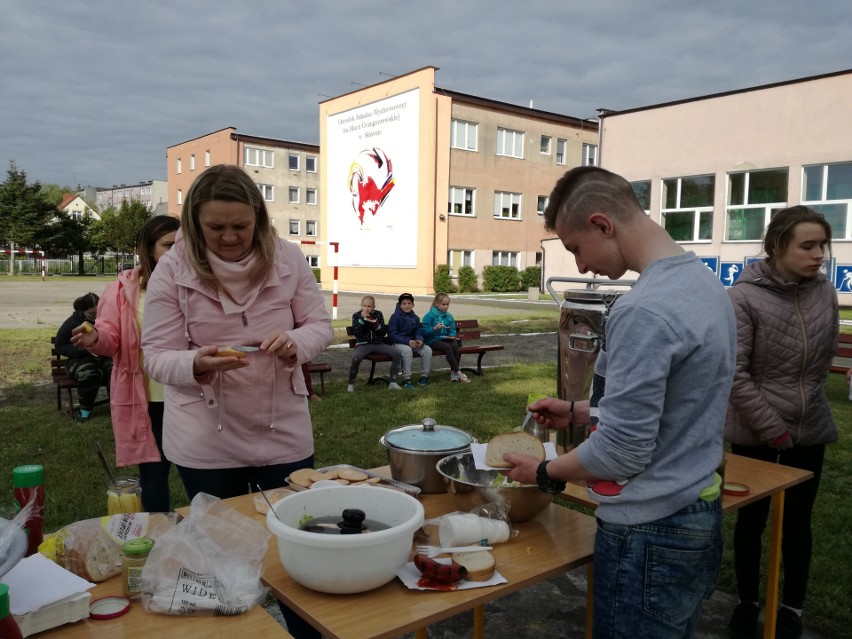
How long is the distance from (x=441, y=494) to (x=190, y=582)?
0.88 metres

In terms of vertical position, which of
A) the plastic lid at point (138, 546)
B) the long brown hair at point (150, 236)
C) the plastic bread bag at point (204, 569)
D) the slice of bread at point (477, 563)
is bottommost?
the slice of bread at point (477, 563)

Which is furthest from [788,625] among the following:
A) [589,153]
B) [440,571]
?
[589,153]

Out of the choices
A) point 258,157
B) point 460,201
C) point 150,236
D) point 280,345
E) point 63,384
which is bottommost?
point 63,384

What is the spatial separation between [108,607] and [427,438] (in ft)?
3.38

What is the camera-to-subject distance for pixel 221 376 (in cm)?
211

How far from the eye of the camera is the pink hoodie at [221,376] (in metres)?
2.10

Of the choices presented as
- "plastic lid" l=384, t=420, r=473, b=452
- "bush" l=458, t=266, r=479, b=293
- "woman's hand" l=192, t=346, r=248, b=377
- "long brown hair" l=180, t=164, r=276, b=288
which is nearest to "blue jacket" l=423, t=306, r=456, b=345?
"plastic lid" l=384, t=420, r=473, b=452

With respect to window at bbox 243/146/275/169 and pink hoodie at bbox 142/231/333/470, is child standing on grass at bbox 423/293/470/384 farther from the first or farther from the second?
window at bbox 243/146/275/169

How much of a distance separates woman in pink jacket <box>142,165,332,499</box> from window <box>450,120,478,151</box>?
85.1 feet

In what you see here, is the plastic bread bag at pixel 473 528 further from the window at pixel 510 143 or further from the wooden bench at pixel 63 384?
the window at pixel 510 143

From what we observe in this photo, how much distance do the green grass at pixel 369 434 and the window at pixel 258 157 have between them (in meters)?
31.2

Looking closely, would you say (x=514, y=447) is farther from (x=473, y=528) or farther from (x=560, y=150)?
(x=560, y=150)

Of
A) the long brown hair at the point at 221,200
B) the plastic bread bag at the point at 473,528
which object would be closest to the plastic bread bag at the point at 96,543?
the plastic bread bag at the point at 473,528

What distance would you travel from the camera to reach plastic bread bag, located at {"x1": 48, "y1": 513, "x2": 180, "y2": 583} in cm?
154
